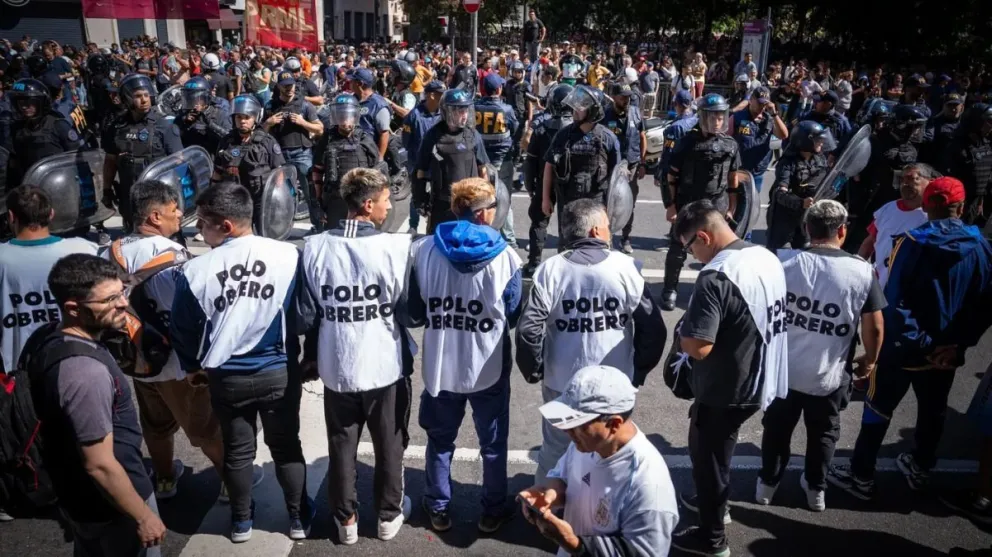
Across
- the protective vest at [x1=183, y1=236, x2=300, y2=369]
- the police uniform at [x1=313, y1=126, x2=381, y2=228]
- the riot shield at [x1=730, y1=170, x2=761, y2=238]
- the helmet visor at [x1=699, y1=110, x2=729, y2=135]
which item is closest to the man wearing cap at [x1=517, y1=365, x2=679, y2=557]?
the protective vest at [x1=183, y1=236, x2=300, y2=369]

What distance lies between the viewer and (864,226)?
7.56 m

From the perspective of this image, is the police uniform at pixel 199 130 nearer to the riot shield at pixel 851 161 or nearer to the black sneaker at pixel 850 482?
the riot shield at pixel 851 161

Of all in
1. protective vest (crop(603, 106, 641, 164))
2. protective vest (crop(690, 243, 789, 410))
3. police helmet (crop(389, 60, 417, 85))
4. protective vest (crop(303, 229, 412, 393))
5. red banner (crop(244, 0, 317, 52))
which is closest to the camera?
protective vest (crop(690, 243, 789, 410))

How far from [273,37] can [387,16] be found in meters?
51.4

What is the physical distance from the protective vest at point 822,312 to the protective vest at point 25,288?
3.74 meters

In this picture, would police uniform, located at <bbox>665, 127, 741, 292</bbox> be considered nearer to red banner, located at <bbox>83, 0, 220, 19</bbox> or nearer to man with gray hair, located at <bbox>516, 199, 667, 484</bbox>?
man with gray hair, located at <bbox>516, 199, 667, 484</bbox>

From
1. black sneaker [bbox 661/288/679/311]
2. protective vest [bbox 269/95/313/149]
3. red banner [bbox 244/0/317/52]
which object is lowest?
black sneaker [bbox 661/288/679/311]

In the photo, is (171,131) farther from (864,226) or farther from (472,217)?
(864,226)

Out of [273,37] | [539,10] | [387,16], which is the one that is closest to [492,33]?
[539,10]

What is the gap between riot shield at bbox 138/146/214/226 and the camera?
288 inches

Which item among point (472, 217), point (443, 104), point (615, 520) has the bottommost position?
point (615, 520)

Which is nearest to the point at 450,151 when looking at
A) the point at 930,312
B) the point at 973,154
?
the point at 930,312

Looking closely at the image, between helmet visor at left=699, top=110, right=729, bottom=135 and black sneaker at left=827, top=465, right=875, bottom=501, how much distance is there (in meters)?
3.32

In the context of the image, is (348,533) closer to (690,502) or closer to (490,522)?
(490,522)
